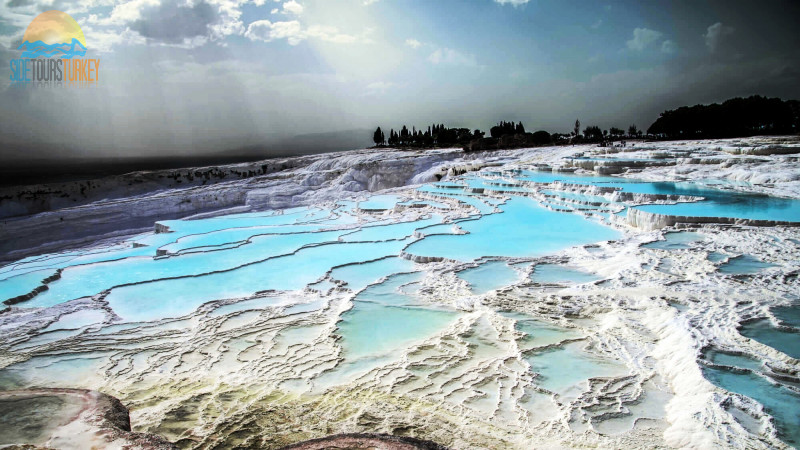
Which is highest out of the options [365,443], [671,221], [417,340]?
[671,221]

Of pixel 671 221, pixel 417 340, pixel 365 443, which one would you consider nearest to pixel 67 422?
pixel 365 443

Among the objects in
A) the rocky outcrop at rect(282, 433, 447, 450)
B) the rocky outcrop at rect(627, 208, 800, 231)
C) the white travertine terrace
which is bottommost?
the white travertine terrace

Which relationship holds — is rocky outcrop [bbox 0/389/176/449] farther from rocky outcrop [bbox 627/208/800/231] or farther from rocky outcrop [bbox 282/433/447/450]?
rocky outcrop [bbox 627/208/800/231]

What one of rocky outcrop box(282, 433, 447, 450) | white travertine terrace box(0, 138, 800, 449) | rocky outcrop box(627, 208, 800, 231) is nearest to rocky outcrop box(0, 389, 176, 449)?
white travertine terrace box(0, 138, 800, 449)

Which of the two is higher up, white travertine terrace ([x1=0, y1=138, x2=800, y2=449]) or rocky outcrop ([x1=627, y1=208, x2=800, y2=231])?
rocky outcrop ([x1=627, y1=208, x2=800, y2=231])

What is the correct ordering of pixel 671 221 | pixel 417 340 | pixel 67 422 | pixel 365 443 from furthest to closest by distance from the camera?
pixel 671 221, pixel 417 340, pixel 67 422, pixel 365 443

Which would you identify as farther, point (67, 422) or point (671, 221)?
point (671, 221)

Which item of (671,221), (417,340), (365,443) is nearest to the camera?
(365,443)

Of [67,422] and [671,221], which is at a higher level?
[671,221]

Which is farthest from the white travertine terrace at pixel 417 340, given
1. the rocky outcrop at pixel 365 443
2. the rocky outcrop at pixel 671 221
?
the rocky outcrop at pixel 365 443

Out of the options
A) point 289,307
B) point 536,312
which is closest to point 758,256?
point 536,312

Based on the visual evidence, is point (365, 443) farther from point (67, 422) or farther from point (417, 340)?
point (417, 340)
